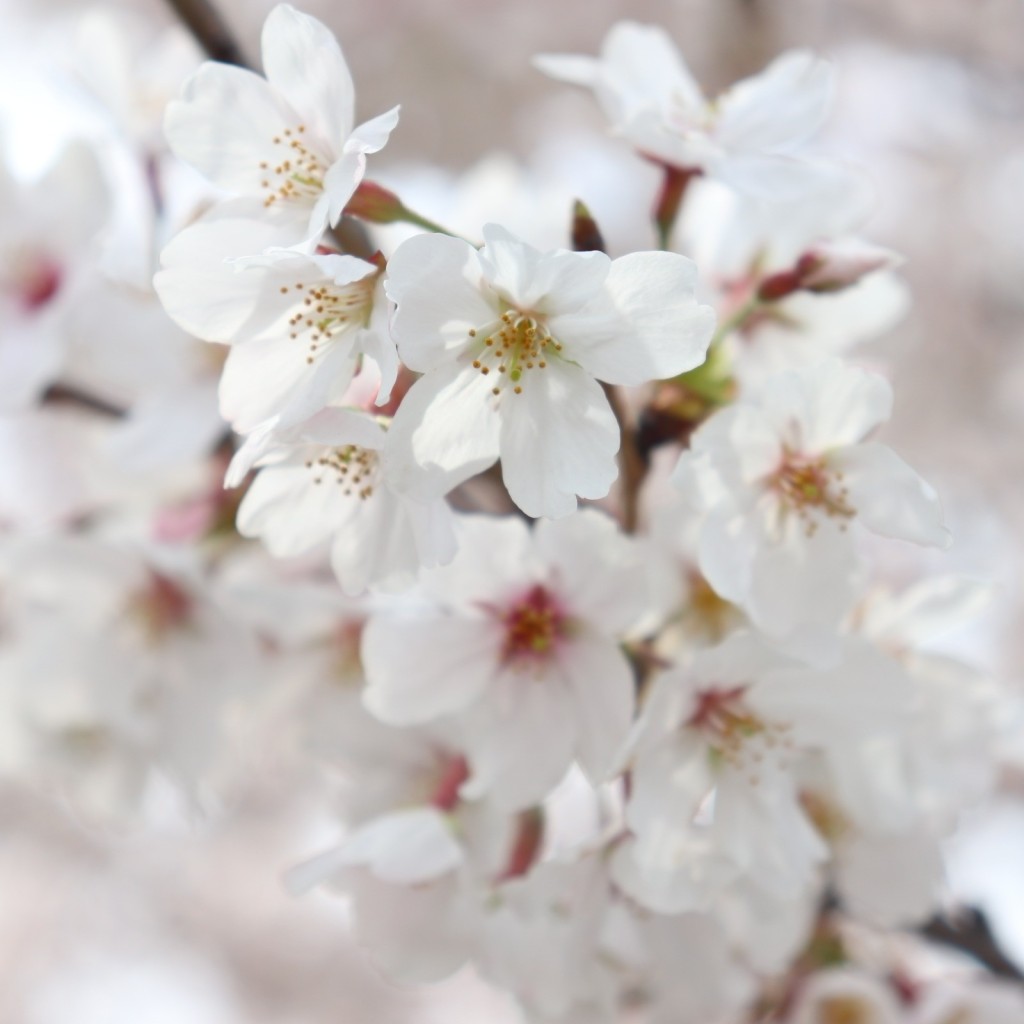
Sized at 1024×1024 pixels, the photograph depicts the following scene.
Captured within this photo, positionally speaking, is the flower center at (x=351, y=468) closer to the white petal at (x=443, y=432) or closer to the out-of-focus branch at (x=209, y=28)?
the white petal at (x=443, y=432)

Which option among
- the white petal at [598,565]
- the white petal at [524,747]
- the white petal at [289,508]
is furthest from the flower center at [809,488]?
the white petal at [289,508]

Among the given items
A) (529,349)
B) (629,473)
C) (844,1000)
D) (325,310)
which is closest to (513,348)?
(529,349)

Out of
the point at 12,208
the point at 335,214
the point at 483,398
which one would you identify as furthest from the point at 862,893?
the point at 12,208

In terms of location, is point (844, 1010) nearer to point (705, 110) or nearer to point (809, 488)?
point (809, 488)

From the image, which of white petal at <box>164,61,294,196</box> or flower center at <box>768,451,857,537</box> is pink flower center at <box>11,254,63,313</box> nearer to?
white petal at <box>164,61,294,196</box>

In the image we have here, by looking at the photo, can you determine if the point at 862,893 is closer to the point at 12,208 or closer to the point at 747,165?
the point at 747,165
